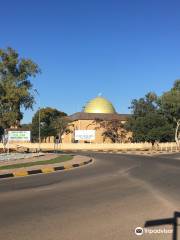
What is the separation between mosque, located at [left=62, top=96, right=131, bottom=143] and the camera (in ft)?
381

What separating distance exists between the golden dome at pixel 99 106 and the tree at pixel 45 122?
1490 centimetres

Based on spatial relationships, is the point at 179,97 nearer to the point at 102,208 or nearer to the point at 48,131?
the point at 48,131

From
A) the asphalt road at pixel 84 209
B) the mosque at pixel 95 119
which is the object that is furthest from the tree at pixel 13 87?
the mosque at pixel 95 119

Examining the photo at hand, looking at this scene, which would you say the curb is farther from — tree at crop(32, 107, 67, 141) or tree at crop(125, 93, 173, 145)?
tree at crop(32, 107, 67, 141)

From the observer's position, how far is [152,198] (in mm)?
13125

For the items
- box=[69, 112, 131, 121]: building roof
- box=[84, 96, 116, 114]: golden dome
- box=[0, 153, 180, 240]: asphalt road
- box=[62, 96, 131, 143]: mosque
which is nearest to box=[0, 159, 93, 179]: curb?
box=[0, 153, 180, 240]: asphalt road

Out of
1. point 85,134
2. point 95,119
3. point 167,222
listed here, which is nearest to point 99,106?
point 95,119

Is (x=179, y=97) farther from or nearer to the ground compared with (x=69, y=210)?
farther from the ground

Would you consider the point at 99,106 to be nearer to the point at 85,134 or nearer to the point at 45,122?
the point at 45,122

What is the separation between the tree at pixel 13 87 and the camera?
50375mm

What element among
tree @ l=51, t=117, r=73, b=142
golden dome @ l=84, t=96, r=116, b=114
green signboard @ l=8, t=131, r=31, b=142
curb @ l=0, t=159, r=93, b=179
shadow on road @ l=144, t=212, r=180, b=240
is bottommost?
shadow on road @ l=144, t=212, r=180, b=240

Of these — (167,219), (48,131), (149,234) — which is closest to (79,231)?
(149,234)

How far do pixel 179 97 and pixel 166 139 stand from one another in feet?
36.6

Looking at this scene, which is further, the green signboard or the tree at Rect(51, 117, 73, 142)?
the tree at Rect(51, 117, 73, 142)
